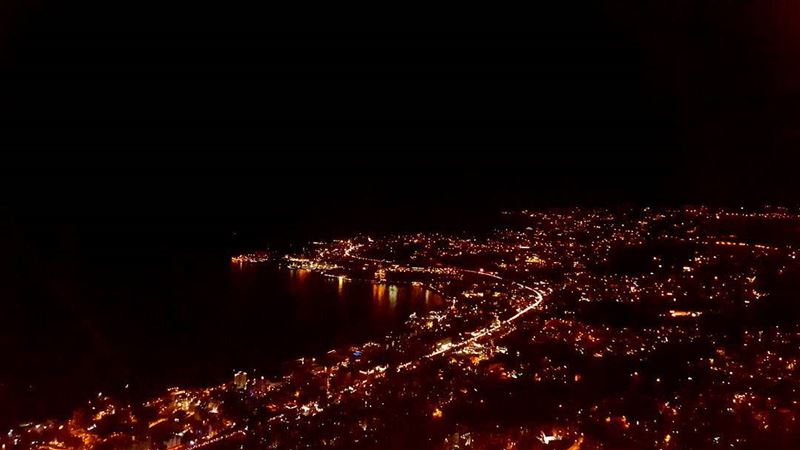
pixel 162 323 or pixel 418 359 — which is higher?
pixel 418 359

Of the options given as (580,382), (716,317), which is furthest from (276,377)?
(716,317)

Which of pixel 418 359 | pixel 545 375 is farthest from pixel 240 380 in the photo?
pixel 545 375

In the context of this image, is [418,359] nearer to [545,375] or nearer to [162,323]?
[545,375]

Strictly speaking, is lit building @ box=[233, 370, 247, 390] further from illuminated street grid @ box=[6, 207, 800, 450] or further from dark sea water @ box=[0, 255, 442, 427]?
dark sea water @ box=[0, 255, 442, 427]

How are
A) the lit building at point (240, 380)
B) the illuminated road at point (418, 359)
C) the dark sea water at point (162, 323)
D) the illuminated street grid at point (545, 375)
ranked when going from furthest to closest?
the dark sea water at point (162, 323) → the lit building at point (240, 380) → the illuminated road at point (418, 359) → the illuminated street grid at point (545, 375)

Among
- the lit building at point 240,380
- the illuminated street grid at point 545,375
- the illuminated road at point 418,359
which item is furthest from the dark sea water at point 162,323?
the illuminated road at point 418,359

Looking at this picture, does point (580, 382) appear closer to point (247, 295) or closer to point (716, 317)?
point (716, 317)

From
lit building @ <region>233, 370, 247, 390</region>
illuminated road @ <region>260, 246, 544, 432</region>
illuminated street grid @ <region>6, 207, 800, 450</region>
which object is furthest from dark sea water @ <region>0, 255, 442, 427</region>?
illuminated road @ <region>260, 246, 544, 432</region>

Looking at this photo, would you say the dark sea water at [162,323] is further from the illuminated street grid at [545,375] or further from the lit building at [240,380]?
the illuminated street grid at [545,375]
